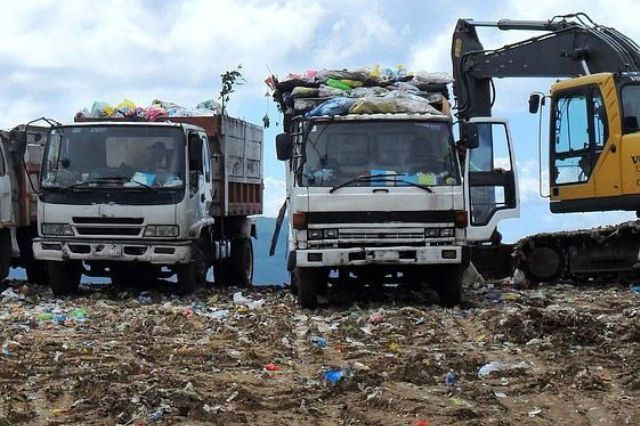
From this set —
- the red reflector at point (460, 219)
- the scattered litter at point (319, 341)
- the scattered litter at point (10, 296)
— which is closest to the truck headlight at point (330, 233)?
the red reflector at point (460, 219)

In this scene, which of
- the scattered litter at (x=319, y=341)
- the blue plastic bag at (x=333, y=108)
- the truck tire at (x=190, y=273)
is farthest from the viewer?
the truck tire at (x=190, y=273)

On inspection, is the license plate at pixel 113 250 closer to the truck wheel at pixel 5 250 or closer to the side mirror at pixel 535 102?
the truck wheel at pixel 5 250

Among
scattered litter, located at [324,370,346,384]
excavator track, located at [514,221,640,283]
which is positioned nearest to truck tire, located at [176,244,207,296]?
excavator track, located at [514,221,640,283]

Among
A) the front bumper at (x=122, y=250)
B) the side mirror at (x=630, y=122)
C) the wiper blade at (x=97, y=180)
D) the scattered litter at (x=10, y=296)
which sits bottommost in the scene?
the scattered litter at (x=10, y=296)

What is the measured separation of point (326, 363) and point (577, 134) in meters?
7.64

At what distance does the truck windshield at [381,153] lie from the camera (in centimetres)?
1309

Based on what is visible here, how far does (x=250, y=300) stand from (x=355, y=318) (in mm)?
3296

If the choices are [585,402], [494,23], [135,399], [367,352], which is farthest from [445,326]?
[494,23]

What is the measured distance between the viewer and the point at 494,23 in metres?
19.0

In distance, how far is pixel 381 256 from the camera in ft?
42.2

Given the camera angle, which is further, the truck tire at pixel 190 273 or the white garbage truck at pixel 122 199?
the truck tire at pixel 190 273

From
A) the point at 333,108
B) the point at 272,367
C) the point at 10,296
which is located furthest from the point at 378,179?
the point at 10,296

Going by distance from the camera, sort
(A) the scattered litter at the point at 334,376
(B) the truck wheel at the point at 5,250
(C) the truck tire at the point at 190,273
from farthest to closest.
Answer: (B) the truck wheel at the point at 5,250, (C) the truck tire at the point at 190,273, (A) the scattered litter at the point at 334,376

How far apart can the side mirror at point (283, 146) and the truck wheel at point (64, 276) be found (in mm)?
4191
